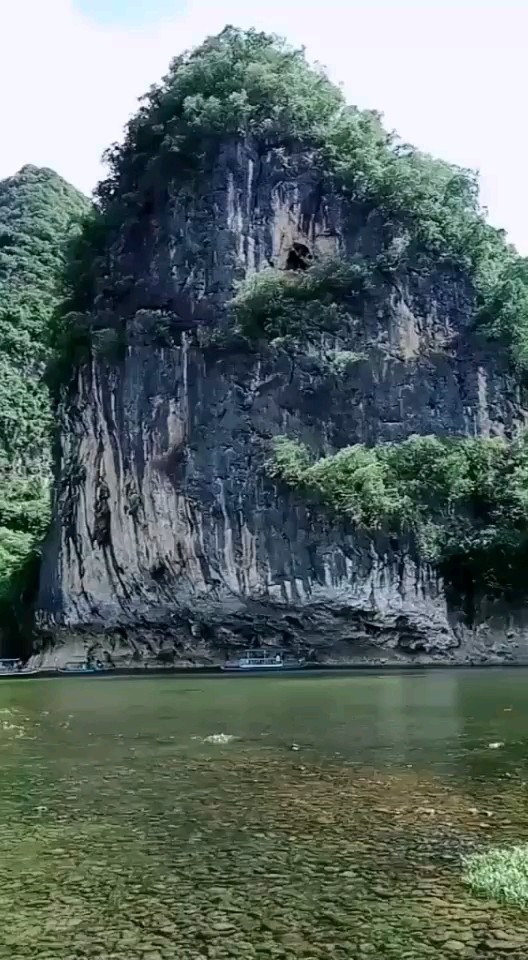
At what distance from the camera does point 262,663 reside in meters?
40.5

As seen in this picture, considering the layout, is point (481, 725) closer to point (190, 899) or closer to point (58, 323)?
point (190, 899)

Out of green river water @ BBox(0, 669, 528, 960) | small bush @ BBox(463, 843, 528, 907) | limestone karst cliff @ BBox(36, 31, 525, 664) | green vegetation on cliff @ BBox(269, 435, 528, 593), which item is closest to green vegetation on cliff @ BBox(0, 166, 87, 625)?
limestone karst cliff @ BBox(36, 31, 525, 664)

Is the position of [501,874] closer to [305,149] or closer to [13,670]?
[13,670]

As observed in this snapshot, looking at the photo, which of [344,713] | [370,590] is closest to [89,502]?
[370,590]

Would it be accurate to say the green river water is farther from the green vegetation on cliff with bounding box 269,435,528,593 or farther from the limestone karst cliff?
the limestone karst cliff

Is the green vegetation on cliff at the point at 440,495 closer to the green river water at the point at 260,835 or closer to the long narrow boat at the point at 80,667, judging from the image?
the long narrow boat at the point at 80,667

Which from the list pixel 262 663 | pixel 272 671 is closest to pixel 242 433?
pixel 262 663

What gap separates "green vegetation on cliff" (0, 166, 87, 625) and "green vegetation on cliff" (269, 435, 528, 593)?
20427 mm

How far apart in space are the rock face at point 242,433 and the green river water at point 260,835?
854 inches

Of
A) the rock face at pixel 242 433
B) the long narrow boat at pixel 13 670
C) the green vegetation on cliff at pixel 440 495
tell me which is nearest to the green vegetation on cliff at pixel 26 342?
the long narrow boat at pixel 13 670

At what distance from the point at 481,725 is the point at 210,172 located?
35382 mm

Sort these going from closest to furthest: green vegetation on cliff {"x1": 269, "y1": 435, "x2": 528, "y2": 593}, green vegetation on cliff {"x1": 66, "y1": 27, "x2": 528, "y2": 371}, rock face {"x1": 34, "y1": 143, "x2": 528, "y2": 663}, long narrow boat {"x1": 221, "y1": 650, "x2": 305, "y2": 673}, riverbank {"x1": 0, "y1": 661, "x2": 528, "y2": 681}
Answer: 1. riverbank {"x1": 0, "y1": 661, "x2": 528, "y2": 681}
2. long narrow boat {"x1": 221, "y1": 650, "x2": 305, "y2": 673}
3. green vegetation on cliff {"x1": 269, "y1": 435, "x2": 528, "y2": 593}
4. rock face {"x1": 34, "y1": 143, "x2": 528, "y2": 663}
5. green vegetation on cliff {"x1": 66, "y1": 27, "x2": 528, "y2": 371}

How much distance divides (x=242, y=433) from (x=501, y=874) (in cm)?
3565

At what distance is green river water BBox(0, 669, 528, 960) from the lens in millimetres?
6367
